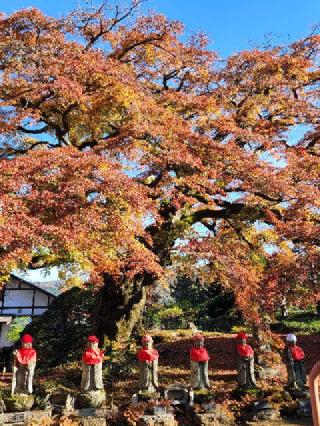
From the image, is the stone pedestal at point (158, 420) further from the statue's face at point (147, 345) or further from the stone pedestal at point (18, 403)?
the stone pedestal at point (18, 403)

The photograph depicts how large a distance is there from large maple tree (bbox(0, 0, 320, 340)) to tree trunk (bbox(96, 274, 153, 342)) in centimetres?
4

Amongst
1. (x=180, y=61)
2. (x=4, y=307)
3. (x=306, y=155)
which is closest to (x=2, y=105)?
(x=180, y=61)

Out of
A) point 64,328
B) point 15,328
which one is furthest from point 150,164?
point 15,328

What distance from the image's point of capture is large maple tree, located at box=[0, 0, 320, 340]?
8445 millimetres

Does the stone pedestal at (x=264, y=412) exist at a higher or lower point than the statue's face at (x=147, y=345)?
lower

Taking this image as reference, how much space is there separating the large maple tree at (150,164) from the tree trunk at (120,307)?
0.14 feet

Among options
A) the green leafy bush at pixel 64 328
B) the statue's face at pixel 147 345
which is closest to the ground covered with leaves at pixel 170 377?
the statue's face at pixel 147 345

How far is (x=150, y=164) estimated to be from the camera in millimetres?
10992

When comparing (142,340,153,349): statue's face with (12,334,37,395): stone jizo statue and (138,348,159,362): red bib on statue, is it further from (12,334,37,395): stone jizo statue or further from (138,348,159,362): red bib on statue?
(12,334,37,395): stone jizo statue

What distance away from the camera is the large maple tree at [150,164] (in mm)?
8445

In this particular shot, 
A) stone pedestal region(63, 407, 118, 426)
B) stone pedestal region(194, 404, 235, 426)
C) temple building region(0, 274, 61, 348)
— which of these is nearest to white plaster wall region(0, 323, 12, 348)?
temple building region(0, 274, 61, 348)

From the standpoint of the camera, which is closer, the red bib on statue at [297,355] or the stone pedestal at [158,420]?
the stone pedestal at [158,420]

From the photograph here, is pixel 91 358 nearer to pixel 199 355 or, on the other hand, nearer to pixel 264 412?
pixel 199 355

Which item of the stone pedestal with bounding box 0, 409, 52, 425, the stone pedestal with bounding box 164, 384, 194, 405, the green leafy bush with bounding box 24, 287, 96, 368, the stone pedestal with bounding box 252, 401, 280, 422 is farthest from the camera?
the green leafy bush with bounding box 24, 287, 96, 368
